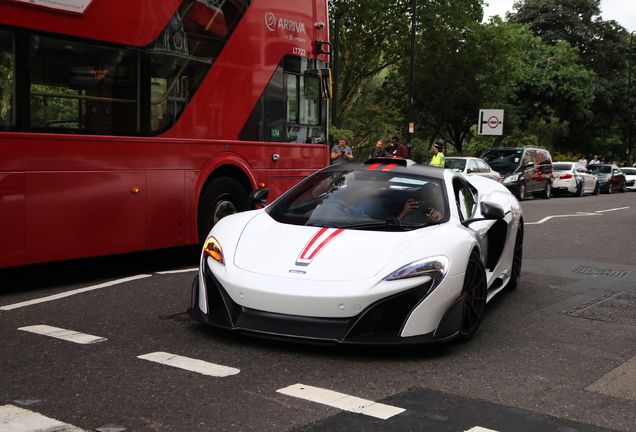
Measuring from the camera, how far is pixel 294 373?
4.79 metres

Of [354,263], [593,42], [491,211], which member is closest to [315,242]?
[354,263]

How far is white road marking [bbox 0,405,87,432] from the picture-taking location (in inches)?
145

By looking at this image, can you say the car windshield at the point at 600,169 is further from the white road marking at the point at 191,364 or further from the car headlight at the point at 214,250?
the white road marking at the point at 191,364

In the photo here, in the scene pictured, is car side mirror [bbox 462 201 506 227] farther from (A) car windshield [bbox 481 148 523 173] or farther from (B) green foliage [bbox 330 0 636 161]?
(B) green foliage [bbox 330 0 636 161]

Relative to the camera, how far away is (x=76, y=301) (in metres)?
7.11

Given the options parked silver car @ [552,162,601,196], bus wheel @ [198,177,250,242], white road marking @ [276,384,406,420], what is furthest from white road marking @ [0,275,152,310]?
parked silver car @ [552,162,601,196]

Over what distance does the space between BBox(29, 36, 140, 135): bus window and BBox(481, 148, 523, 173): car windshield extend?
21.1 meters

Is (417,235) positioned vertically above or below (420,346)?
above

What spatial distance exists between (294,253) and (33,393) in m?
1.95

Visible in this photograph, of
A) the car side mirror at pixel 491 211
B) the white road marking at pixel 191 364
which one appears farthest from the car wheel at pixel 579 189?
the white road marking at pixel 191 364

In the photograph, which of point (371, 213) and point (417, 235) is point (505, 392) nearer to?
point (417, 235)

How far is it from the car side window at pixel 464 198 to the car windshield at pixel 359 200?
0.21 metres

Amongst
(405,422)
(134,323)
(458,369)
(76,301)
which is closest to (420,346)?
(458,369)

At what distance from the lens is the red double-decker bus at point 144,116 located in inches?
288
